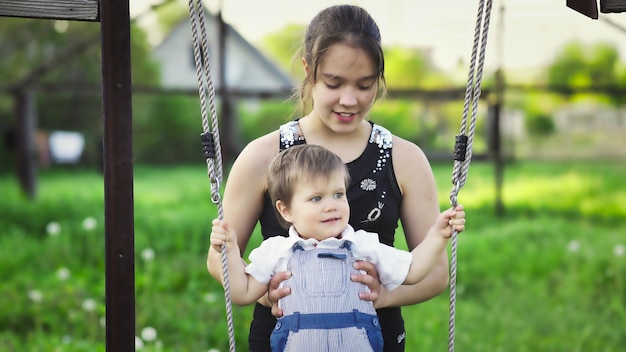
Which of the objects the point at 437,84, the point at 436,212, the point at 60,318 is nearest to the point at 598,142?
the point at 437,84

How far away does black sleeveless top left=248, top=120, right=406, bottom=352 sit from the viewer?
245cm

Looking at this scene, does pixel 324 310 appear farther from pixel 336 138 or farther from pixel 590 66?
pixel 590 66

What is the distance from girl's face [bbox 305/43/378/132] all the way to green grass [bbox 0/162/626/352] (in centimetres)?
233

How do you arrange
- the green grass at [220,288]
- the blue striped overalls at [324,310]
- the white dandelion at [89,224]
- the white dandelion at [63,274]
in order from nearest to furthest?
the blue striped overalls at [324,310] → the green grass at [220,288] → the white dandelion at [63,274] → the white dandelion at [89,224]

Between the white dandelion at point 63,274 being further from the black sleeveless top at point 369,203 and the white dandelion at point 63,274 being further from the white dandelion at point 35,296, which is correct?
the black sleeveless top at point 369,203

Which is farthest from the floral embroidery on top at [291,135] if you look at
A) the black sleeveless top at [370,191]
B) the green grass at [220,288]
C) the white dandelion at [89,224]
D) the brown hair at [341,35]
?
the white dandelion at [89,224]

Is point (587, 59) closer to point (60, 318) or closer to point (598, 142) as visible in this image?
point (598, 142)

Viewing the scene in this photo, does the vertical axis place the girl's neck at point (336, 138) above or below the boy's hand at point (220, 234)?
above

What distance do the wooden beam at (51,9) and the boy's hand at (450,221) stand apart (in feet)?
3.63

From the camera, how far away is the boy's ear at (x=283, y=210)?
2348mm

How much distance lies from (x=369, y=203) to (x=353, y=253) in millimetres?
199

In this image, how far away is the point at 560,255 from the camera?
5984mm

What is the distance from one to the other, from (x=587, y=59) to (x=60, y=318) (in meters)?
8.98

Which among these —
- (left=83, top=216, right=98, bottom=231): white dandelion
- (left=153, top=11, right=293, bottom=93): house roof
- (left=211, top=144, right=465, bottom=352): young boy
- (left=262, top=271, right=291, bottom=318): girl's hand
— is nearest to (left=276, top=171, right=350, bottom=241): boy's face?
(left=211, top=144, right=465, bottom=352): young boy
